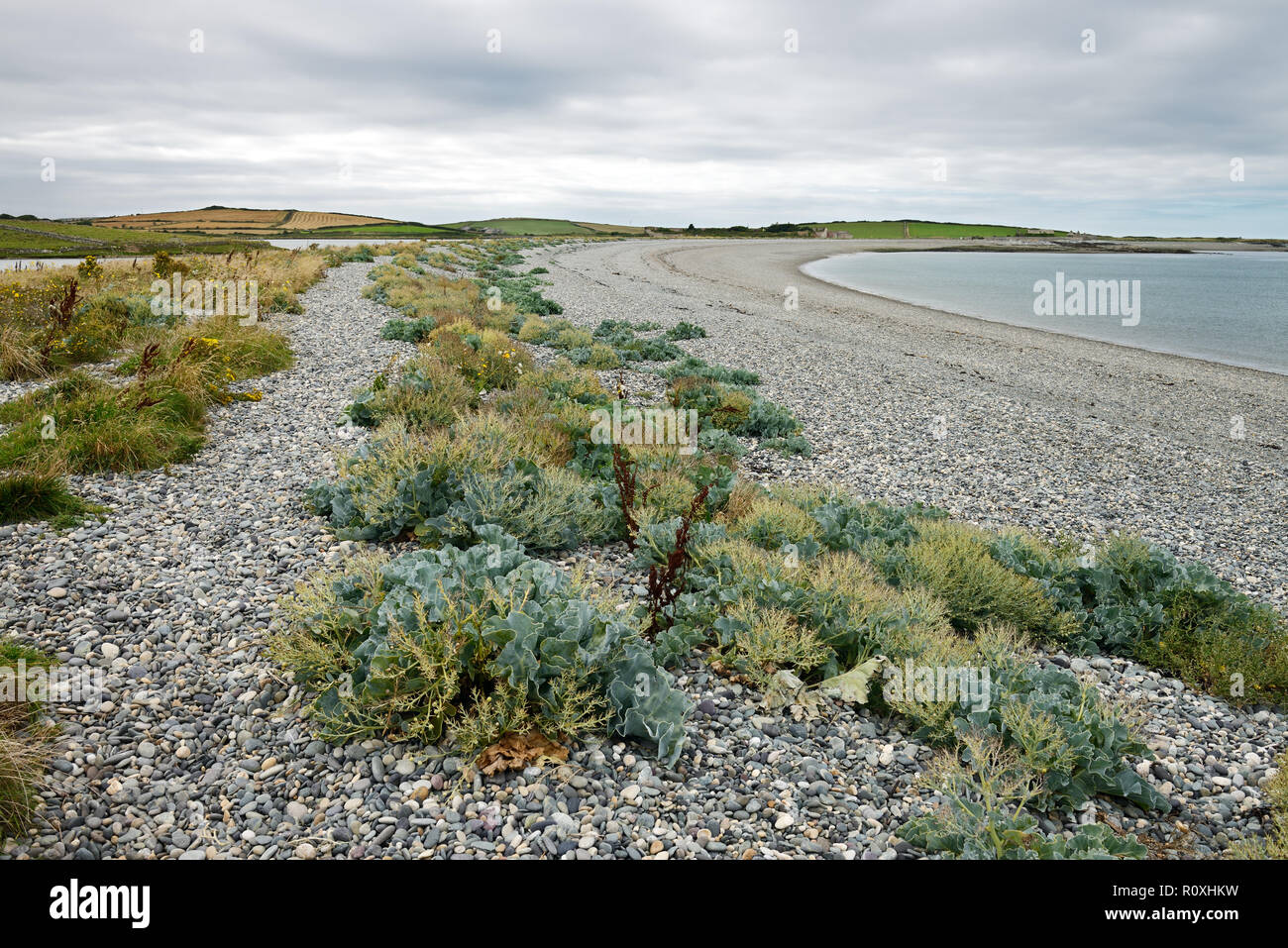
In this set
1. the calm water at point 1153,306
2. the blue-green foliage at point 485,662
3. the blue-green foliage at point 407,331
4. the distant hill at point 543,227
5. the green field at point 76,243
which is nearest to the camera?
the blue-green foliage at point 485,662

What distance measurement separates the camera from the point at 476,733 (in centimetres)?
387

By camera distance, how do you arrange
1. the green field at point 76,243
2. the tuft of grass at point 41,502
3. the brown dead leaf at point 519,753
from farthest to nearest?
the green field at point 76,243 → the tuft of grass at point 41,502 → the brown dead leaf at point 519,753

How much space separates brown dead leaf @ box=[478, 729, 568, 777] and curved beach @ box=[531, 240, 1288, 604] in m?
6.88

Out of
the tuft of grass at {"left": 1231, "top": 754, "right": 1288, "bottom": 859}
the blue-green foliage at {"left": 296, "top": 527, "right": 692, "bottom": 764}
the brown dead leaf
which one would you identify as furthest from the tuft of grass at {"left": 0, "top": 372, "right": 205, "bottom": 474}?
the tuft of grass at {"left": 1231, "top": 754, "right": 1288, "bottom": 859}

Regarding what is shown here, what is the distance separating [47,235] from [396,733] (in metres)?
86.3

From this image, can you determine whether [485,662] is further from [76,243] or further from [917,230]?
[917,230]

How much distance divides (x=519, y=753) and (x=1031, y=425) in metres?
13.0

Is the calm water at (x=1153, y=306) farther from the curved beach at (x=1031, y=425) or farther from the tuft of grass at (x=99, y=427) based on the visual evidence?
the tuft of grass at (x=99, y=427)

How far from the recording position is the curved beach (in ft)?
31.3

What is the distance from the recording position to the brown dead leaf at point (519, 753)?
3832mm

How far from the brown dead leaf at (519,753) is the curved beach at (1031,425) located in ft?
22.6

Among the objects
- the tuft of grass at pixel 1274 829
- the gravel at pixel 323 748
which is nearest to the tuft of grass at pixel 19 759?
the gravel at pixel 323 748
